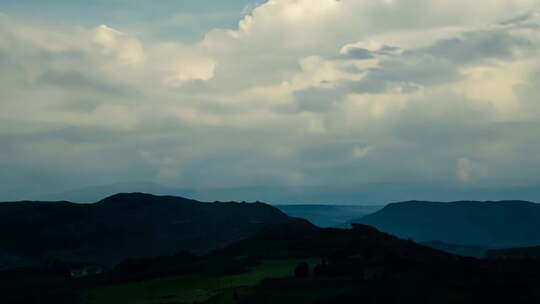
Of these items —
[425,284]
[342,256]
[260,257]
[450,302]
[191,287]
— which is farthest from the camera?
[260,257]

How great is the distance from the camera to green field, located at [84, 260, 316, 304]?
13575cm

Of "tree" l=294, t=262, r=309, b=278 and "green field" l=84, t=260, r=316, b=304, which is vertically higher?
"tree" l=294, t=262, r=309, b=278

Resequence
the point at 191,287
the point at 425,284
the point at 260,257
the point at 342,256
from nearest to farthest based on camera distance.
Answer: the point at 425,284 < the point at 191,287 < the point at 342,256 < the point at 260,257

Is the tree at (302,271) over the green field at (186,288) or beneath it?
over

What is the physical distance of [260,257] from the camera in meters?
198

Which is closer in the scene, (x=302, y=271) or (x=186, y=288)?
(x=186, y=288)

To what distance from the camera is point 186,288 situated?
15050 cm

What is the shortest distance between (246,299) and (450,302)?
3476 centimetres

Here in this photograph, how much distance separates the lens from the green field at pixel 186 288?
5344 inches

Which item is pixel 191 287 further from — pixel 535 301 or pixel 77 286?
pixel 535 301

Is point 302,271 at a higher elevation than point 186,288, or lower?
higher

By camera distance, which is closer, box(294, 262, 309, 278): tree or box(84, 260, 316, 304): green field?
box(84, 260, 316, 304): green field

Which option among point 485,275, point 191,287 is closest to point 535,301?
point 485,275

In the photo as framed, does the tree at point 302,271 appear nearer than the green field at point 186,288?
No
